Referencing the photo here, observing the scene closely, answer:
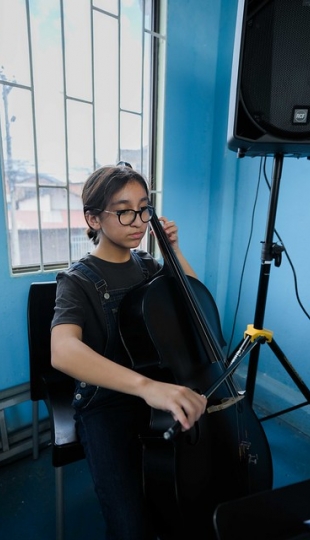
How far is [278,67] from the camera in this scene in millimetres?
769

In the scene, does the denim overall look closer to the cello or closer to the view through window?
the cello

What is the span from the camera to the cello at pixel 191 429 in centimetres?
66

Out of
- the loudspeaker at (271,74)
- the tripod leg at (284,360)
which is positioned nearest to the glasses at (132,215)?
the loudspeaker at (271,74)

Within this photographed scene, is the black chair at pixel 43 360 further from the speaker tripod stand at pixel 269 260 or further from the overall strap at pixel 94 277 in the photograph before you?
the speaker tripod stand at pixel 269 260

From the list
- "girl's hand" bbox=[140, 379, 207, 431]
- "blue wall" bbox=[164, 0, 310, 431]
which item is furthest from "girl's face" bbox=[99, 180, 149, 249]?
"blue wall" bbox=[164, 0, 310, 431]

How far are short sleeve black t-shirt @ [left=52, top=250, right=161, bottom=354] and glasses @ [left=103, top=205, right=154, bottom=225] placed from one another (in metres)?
0.15

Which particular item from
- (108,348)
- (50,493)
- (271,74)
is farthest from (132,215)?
(50,493)

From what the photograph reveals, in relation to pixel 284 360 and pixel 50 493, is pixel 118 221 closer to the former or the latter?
pixel 284 360

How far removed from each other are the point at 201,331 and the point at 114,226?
0.38 metres

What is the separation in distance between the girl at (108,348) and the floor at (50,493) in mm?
434

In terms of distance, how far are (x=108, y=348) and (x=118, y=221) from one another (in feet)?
1.18

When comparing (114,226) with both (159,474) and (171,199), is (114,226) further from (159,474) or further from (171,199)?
(171,199)

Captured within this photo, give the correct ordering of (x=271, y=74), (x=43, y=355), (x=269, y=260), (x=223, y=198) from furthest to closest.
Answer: (x=223, y=198) < (x=43, y=355) < (x=269, y=260) < (x=271, y=74)

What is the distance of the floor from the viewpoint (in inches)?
39.8
